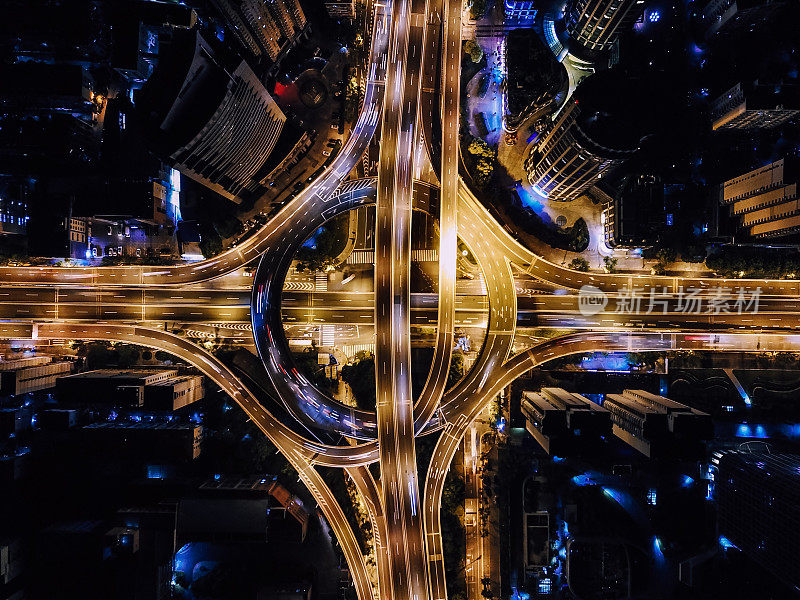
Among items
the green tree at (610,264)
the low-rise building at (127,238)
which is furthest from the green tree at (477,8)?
the low-rise building at (127,238)

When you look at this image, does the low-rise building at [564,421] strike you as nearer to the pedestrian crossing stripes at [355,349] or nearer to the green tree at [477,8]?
the pedestrian crossing stripes at [355,349]

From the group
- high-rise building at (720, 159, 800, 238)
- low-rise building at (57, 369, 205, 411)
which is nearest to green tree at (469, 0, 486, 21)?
high-rise building at (720, 159, 800, 238)

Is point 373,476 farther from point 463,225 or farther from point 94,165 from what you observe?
point 94,165

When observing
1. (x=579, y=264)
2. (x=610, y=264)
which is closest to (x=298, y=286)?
(x=579, y=264)

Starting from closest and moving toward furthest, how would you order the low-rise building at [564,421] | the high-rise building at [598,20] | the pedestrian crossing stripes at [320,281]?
the high-rise building at [598,20]
the low-rise building at [564,421]
the pedestrian crossing stripes at [320,281]

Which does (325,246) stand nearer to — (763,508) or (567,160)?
(567,160)

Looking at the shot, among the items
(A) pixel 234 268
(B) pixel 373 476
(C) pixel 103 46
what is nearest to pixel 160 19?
(C) pixel 103 46

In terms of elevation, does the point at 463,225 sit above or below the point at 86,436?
above
